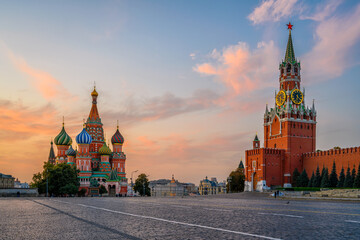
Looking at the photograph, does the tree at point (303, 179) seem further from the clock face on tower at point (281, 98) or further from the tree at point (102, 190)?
the tree at point (102, 190)

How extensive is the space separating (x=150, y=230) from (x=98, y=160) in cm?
8166

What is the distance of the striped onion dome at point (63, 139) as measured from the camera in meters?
91.3

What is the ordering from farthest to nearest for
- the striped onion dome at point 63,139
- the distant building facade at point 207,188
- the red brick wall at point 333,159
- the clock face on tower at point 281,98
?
the distant building facade at point 207,188 < the striped onion dome at point 63,139 < the clock face on tower at point 281,98 < the red brick wall at point 333,159

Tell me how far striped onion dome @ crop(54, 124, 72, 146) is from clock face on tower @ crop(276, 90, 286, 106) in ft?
164

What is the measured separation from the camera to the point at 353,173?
59875 mm

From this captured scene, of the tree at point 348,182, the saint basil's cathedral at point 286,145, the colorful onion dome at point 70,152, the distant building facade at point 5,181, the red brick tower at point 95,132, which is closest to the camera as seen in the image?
the tree at point 348,182

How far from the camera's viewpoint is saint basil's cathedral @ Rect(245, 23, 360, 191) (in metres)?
74.7

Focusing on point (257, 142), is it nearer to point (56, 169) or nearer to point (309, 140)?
point (309, 140)

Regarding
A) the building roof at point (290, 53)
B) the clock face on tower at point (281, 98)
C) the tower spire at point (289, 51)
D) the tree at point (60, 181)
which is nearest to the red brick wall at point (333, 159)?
the clock face on tower at point (281, 98)

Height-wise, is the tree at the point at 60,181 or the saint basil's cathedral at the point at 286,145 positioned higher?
the saint basil's cathedral at the point at 286,145

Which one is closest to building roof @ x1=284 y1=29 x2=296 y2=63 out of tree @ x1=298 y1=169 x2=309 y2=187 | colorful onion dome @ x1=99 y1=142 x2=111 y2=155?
tree @ x1=298 y1=169 x2=309 y2=187

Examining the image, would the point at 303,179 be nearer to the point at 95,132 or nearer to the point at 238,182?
the point at 238,182

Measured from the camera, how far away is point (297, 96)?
80125 mm

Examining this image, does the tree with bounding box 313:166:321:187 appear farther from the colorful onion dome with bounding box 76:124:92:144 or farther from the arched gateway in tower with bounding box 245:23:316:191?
the colorful onion dome with bounding box 76:124:92:144
